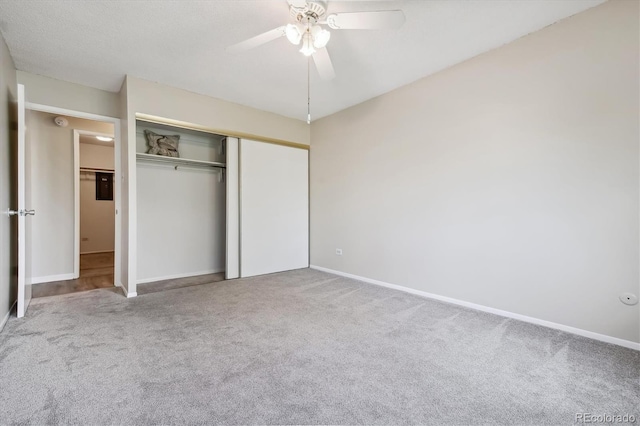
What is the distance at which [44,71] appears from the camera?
315cm

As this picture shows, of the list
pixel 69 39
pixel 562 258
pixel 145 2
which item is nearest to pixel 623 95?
pixel 562 258

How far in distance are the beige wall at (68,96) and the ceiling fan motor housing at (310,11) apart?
300cm

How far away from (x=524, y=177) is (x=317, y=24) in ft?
7.36

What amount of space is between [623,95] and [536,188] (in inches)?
33.3

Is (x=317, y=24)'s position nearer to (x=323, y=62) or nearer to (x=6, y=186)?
(x=323, y=62)

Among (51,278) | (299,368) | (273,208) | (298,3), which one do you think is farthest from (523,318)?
(51,278)

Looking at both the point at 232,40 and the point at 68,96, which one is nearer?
the point at 232,40

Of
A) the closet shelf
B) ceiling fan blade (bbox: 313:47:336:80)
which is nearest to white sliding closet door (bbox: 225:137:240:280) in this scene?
the closet shelf

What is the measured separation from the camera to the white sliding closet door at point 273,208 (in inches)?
167

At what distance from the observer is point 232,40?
2596mm

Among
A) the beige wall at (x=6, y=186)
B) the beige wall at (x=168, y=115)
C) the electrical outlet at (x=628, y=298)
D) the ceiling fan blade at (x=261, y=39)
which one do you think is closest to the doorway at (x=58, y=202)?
the beige wall at (x=168, y=115)

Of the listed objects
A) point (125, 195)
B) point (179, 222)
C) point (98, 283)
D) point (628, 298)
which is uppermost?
point (125, 195)

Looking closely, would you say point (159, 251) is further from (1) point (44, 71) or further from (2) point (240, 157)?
(1) point (44, 71)

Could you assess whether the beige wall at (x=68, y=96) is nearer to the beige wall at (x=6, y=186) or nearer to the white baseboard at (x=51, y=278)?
the beige wall at (x=6, y=186)
